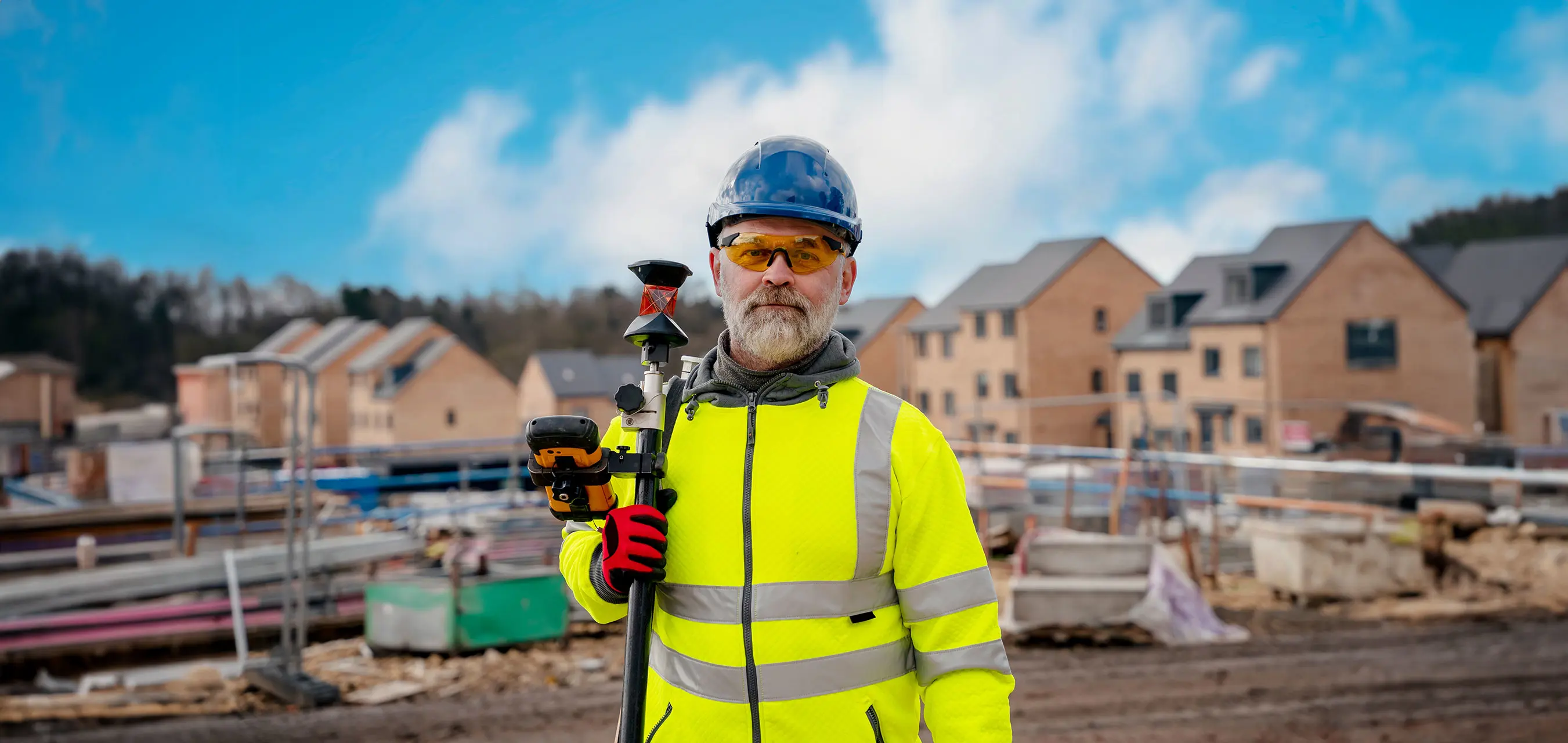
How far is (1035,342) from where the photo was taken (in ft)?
148

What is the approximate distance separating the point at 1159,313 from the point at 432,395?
1433 inches

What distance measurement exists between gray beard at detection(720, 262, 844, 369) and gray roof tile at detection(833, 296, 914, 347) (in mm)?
50791

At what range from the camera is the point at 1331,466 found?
1127 centimetres

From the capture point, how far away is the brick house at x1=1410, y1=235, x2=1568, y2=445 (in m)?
37.9

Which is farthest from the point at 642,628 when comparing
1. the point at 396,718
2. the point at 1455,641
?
the point at 1455,641

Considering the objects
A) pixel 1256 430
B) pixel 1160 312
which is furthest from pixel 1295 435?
pixel 1160 312

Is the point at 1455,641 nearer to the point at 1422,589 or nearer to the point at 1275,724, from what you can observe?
the point at 1422,589

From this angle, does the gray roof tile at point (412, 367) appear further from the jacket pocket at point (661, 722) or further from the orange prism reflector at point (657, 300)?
the jacket pocket at point (661, 722)

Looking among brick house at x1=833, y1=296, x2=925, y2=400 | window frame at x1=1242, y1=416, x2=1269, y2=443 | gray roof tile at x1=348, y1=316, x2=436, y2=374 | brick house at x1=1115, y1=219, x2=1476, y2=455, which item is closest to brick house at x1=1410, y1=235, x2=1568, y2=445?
brick house at x1=1115, y1=219, x2=1476, y2=455

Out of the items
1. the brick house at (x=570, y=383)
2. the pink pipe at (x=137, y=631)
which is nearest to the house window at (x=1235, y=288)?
the brick house at (x=570, y=383)

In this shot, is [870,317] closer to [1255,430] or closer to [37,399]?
[1255,430]

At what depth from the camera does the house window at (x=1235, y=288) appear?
126 ft

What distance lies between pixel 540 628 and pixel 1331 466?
26.8 feet

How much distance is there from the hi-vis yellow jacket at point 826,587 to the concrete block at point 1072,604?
7875 mm
